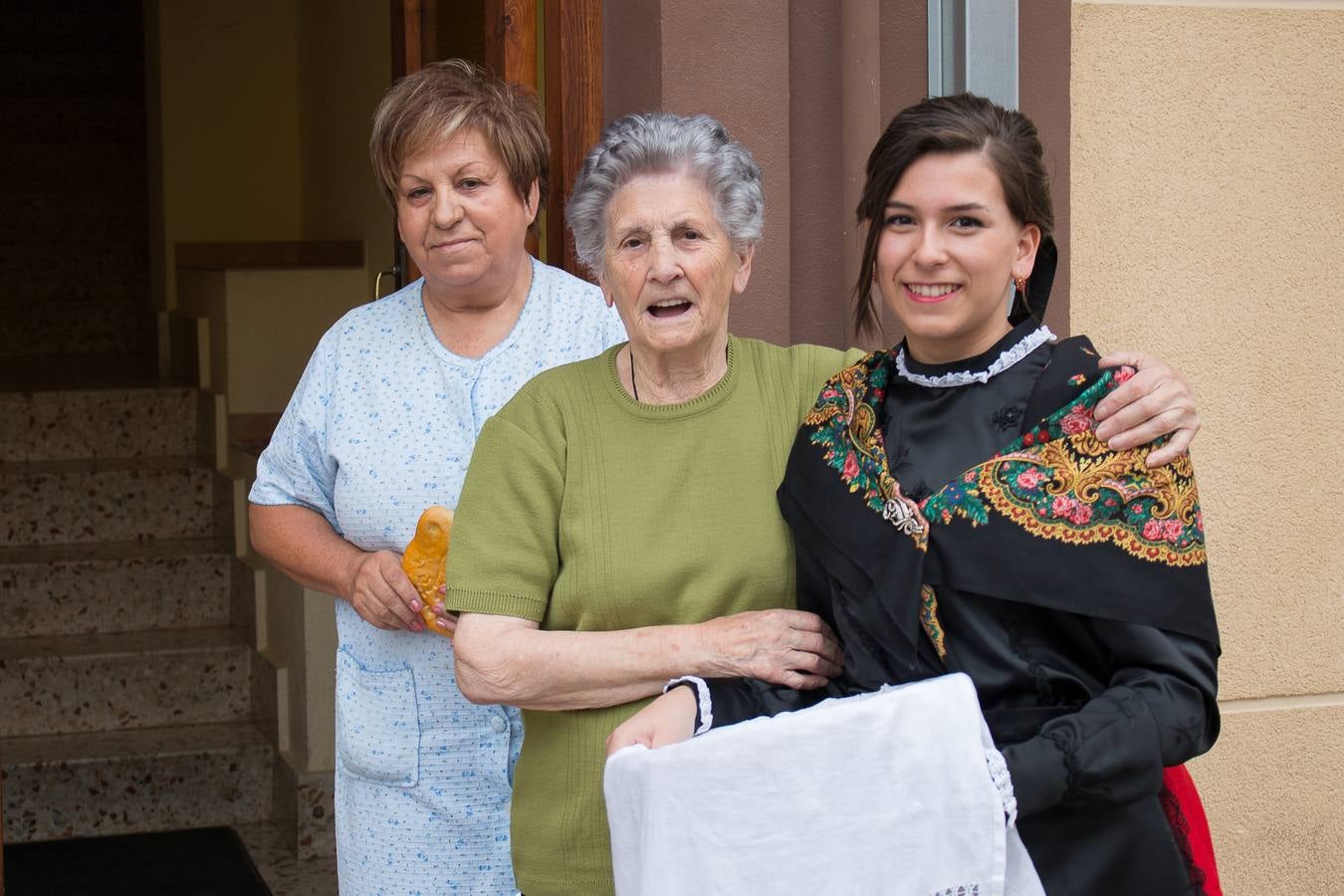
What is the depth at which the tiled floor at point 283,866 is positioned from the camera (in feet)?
14.1

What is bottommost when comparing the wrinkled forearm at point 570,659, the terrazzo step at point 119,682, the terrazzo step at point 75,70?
the terrazzo step at point 119,682

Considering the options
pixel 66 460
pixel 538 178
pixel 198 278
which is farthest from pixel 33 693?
pixel 538 178

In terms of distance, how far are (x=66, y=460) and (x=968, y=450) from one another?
4.82 metres

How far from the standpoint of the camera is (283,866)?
176 inches

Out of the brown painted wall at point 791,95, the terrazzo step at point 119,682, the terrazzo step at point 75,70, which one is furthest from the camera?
the terrazzo step at point 75,70

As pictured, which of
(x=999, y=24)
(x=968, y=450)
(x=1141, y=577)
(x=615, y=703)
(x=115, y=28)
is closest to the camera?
(x=1141, y=577)

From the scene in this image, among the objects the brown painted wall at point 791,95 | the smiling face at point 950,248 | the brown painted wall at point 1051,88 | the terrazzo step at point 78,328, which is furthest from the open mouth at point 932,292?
the terrazzo step at point 78,328

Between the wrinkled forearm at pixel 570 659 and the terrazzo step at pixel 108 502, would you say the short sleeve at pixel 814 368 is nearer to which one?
the wrinkled forearm at pixel 570 659

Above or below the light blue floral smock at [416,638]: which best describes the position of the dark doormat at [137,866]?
below

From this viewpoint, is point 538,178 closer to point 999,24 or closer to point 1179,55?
point 999,24

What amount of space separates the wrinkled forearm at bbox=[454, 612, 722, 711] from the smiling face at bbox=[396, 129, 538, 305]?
62cm

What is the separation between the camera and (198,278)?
6.25 m

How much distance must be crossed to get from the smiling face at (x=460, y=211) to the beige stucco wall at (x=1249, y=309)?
1.36m

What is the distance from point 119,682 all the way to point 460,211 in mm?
3223
